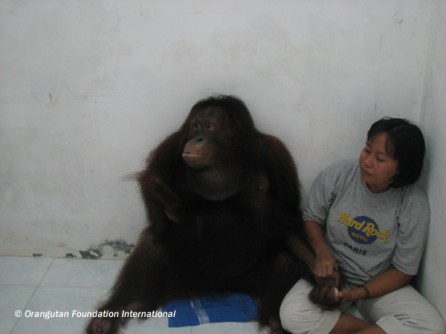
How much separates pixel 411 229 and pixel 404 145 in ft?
1.12

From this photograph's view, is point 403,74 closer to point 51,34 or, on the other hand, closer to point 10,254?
point 51,34

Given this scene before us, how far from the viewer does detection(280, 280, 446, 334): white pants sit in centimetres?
173

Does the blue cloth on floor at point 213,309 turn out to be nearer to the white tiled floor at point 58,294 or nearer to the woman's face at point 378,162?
the white tiled floor at point 58,294

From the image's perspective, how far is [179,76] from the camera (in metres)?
2.01

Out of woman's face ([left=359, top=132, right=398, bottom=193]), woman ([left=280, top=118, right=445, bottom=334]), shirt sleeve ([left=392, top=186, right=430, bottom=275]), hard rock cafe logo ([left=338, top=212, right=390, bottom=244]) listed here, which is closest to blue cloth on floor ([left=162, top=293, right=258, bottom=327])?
woman ([left=280, top=118, right=445, bottom=334])

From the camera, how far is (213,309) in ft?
6.75

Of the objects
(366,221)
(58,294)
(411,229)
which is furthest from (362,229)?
(58,294)

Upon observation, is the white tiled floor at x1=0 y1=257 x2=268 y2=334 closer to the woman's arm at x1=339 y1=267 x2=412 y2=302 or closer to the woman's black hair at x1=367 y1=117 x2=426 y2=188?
the woman's arm at x1=339 y1=267 x2=412 y2=302

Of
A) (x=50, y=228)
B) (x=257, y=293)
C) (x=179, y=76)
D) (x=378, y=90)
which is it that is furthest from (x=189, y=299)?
(x=378, y=90)

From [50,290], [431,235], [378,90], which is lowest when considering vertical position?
[50,290]

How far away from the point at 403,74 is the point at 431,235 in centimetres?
65

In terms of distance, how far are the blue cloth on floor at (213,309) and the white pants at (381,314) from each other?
0.22m

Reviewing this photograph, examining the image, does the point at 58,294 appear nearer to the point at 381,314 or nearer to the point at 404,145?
the point at 381,314

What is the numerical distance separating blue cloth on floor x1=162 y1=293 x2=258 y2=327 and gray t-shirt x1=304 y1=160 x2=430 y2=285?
45cm
